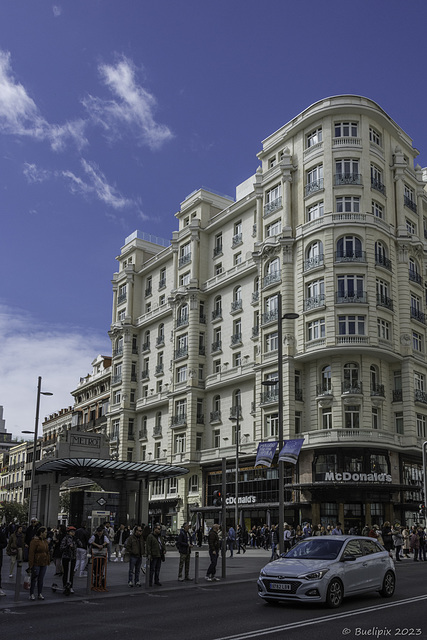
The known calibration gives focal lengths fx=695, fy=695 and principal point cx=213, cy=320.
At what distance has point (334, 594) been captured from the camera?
1380cm

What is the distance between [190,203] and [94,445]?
3038 centimetres

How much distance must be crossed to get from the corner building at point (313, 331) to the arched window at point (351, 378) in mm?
87

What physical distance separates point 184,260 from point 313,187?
17.7 metres

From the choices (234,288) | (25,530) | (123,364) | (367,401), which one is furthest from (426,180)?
(25,530)

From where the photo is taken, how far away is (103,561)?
18.7 meters

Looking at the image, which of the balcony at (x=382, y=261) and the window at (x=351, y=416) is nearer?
the window at (x=351, y=416)

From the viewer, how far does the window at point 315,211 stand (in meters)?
49.5

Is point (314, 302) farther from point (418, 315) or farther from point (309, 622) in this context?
point (309, 622)

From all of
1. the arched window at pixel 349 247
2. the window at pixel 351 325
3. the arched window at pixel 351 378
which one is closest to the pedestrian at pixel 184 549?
the arched window at pixel 351 378

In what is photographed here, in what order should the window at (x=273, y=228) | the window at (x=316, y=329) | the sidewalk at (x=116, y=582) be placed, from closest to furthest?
the sidewalk at (x=116, y=582) < the window at (x=316, y=329) < the window at (x=273, y=228)

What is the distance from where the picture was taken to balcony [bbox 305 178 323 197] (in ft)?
163

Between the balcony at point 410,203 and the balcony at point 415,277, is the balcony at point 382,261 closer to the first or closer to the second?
the balcony at point 415,277

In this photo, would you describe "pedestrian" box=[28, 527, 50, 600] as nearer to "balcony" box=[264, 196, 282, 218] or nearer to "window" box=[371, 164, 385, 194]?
"window" box=[371, 164, 385, 194]

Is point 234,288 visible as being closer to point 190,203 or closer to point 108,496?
point 190,203
